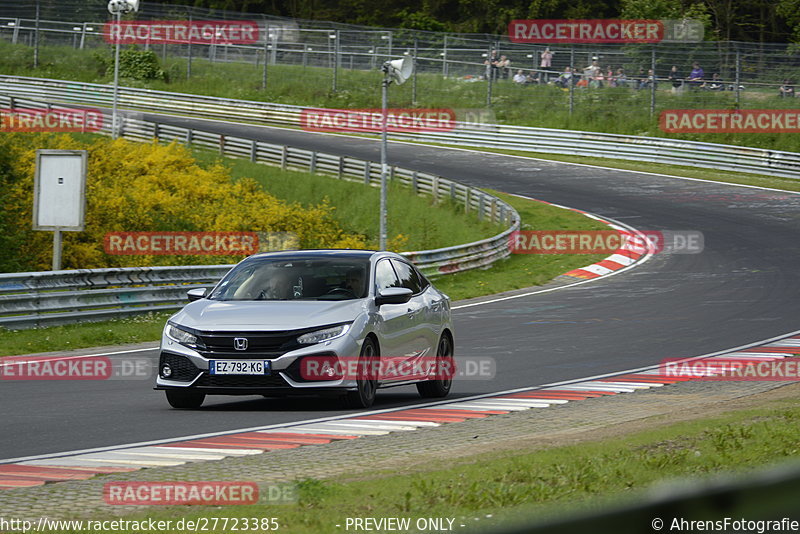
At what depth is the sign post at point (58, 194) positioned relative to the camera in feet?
66.3

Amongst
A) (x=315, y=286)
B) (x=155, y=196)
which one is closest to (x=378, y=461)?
(x=315, y=286)

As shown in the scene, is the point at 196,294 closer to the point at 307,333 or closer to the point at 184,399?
the point at 184,399

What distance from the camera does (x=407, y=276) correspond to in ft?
43.6

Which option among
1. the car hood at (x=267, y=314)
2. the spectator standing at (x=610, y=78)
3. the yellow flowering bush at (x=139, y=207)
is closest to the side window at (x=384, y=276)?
the car hood at (x=267, y=314)

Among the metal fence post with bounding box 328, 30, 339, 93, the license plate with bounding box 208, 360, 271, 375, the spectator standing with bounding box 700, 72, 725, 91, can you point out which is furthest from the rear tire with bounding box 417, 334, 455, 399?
the metal fence post with bounding box 328, 30, 339, 93

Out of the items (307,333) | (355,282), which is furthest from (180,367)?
(355,282)

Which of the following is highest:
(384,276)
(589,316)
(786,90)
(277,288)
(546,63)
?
(546,63)

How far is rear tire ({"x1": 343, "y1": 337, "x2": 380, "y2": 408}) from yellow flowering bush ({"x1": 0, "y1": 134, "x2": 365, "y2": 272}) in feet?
52.9

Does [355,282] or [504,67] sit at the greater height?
[504,67]

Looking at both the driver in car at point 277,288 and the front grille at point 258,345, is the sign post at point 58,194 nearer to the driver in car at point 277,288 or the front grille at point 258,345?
the driver in car at point 277,288

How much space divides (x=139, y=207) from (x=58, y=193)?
572 inches

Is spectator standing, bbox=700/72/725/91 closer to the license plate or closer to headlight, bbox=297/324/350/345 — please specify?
headlight, bbox=297/324/350/345

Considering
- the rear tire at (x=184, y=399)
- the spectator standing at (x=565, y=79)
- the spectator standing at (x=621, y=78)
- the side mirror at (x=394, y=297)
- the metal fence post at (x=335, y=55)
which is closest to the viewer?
the rear tire at (x=184, y=399)

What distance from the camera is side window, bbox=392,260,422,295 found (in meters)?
13.1
